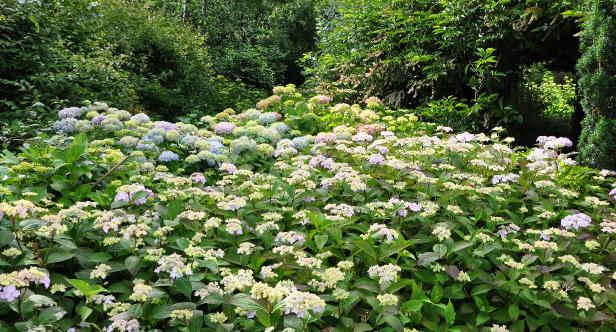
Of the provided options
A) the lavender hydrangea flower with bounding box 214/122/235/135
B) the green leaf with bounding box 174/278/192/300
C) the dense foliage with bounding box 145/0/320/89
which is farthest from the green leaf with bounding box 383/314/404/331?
the dense foliage with bounding box 145/0/320/89

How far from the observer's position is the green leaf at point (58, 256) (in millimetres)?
1950

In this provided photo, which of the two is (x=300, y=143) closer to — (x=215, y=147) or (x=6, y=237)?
(x=215, y=147)

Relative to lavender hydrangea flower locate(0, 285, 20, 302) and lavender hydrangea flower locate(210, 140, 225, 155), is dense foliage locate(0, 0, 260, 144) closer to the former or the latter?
lavender hydrangea flower locate(210, 140, 225, 155)

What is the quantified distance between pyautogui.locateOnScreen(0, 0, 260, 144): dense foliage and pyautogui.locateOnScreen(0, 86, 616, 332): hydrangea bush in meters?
1.32

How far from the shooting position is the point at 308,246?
232cm

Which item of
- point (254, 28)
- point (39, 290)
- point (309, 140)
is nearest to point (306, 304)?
point (39, 290)

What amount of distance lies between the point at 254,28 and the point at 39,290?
14013mm

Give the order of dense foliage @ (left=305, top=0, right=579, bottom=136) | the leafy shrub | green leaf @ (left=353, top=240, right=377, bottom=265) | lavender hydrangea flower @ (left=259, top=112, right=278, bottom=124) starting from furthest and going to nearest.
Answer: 1. the leafy shrub
2. dense foliage @ (left=305, top=0, right=579, bottom=136)
3. lavender hydrangea flower @ (left=259, top=112, right=278, bottom=124)
4. green leaf @ (left=353, top=240, right=377, bottom=265)

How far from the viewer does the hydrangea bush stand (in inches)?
72.3

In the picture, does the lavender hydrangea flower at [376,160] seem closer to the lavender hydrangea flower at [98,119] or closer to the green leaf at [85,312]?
the green leaf at [85,312]

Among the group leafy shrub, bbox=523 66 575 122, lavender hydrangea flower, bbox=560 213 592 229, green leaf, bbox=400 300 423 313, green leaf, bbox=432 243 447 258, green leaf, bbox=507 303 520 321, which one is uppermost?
lavender hydrangea flower, bbox=560 213 592 229

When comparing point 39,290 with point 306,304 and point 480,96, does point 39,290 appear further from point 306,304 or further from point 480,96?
point 480,96

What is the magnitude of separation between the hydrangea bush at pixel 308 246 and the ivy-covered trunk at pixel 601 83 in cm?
61

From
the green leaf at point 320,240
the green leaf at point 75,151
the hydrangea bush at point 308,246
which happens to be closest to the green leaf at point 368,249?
the hydrangea bush at point 308,246
